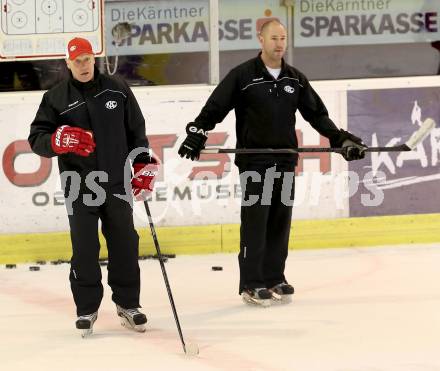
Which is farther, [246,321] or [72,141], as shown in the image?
[246,321]

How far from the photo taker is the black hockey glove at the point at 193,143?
18.7 ft

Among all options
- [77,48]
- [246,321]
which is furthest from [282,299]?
[77,48]

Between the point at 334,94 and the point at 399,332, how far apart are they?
2992mm

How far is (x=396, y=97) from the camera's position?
26.0 ft

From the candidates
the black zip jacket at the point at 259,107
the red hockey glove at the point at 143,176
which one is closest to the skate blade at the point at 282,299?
the black zip jacket at the point at 259,107

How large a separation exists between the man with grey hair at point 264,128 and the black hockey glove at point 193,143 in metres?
0.02

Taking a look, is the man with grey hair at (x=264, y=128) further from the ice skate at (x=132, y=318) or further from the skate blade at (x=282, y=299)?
the ice skate at (x=132, y=318)

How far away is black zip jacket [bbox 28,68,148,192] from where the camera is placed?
5203 mm

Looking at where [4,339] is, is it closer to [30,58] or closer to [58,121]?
[58,121]

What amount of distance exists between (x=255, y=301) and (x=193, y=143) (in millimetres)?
913

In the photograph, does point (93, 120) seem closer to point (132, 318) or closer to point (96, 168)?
point (96, 168)

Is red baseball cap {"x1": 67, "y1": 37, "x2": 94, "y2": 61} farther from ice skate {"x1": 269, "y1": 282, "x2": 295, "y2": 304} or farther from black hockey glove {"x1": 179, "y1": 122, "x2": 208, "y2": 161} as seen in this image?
ice skate {"x1": 269, "y1": 282, "x2": 295, "y2": 304}

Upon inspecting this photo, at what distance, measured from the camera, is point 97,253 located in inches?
210

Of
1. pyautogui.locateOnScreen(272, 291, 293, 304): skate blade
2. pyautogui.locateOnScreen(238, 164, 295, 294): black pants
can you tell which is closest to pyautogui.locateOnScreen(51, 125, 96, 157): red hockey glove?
pyautogui.locateOnScreen(238, 164, 295, 294): black pants
